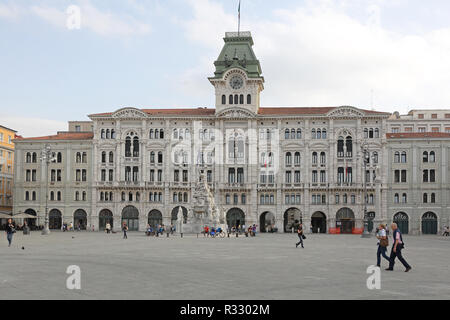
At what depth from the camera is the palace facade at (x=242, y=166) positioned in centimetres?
8025

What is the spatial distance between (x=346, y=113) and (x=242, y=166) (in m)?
16.7

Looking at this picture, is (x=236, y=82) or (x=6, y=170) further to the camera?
(x=6, y=170)

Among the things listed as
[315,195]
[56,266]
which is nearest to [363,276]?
[56,266]

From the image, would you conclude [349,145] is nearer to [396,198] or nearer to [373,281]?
[396,198]

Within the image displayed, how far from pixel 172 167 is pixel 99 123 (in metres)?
12.9

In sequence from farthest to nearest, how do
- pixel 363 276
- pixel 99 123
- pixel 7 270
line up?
pixel 99 123, pixel 7 270, pixel 363 276

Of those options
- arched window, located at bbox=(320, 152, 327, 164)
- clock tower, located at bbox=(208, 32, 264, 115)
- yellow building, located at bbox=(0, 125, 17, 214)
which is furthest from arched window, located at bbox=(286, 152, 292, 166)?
yellow building, located at bbox=(0, 125, 17, 214)

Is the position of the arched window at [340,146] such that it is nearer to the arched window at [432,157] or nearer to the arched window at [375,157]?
the arched window at [375,157]

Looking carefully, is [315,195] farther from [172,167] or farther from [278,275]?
[278,275]

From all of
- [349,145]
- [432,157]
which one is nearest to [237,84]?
[349,145]

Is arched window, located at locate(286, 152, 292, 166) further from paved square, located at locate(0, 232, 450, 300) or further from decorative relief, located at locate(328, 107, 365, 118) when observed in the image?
paved square, located at locate(0, 232, 450, 300)

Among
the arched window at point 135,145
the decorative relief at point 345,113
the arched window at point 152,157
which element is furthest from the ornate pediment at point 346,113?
the arched window at point 135,145

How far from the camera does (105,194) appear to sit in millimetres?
84500

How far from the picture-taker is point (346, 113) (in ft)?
267
